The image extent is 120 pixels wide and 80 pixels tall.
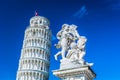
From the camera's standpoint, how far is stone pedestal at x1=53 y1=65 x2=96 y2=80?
30.0 ft

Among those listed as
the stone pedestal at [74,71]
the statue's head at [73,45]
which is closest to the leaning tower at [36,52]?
the statue's head at [73,45]

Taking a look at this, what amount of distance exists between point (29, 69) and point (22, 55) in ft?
20.6

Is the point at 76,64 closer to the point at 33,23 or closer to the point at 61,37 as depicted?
the point at 61,37

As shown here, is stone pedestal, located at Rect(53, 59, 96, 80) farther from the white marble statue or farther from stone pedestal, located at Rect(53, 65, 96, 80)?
the white marble statue

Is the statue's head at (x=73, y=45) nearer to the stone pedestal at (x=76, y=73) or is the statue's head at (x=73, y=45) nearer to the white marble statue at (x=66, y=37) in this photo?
the white marble statue at (x=66, y=37)

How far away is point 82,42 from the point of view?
987 cm

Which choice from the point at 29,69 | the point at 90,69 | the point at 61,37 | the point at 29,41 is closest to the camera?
the point at 90,69

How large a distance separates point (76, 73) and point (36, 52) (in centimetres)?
6901

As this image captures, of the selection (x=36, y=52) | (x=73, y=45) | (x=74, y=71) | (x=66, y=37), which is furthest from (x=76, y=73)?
(x=36, y=52)

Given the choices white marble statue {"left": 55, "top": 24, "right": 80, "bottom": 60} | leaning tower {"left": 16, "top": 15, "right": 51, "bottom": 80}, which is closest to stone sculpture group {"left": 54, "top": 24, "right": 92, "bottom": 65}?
white marble statue {"left": 55, "top": 24, "right": 80, "bottom": 60}

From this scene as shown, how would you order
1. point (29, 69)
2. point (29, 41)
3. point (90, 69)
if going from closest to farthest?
point (90, 69) < point (29, 69) < point (29, 41)

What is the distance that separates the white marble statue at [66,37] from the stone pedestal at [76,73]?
0.72 metres

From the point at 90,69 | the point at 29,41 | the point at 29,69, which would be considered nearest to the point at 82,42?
the point at 90,69

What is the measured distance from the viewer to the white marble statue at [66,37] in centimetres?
1010
